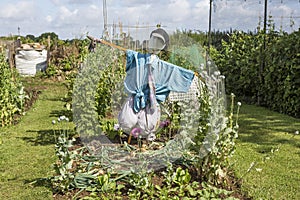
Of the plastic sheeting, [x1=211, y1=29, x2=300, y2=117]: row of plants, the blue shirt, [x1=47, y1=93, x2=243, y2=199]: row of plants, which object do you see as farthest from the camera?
the plastic sheeting

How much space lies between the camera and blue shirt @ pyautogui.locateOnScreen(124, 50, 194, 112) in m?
4.79

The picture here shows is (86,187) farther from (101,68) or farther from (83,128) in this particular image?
(101,68)

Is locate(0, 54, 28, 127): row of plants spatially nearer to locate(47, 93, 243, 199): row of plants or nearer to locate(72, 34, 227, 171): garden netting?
locate(72, 34, 227, 171): garden netting

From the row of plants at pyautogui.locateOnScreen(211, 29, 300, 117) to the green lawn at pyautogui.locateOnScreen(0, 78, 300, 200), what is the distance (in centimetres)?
43

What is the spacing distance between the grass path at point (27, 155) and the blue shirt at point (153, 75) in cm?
120

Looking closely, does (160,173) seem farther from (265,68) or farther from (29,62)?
(29,62)

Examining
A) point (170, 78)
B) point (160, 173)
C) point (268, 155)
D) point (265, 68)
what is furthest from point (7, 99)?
point (265, 68)

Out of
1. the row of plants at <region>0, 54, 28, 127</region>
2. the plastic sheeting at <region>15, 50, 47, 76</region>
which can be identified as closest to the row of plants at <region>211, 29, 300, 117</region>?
the row of plants at <region>0, 54, 28, 127</region>

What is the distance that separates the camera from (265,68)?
28.9ft

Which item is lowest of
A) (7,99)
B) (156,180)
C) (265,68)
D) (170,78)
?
(156,180)

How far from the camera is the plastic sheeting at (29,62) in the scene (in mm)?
17094

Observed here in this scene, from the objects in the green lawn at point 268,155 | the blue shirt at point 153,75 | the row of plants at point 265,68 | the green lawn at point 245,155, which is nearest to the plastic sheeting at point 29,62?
the row of plants at point 265,68

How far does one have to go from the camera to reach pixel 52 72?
46.7 ft

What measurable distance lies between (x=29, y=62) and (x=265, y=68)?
1108cm
